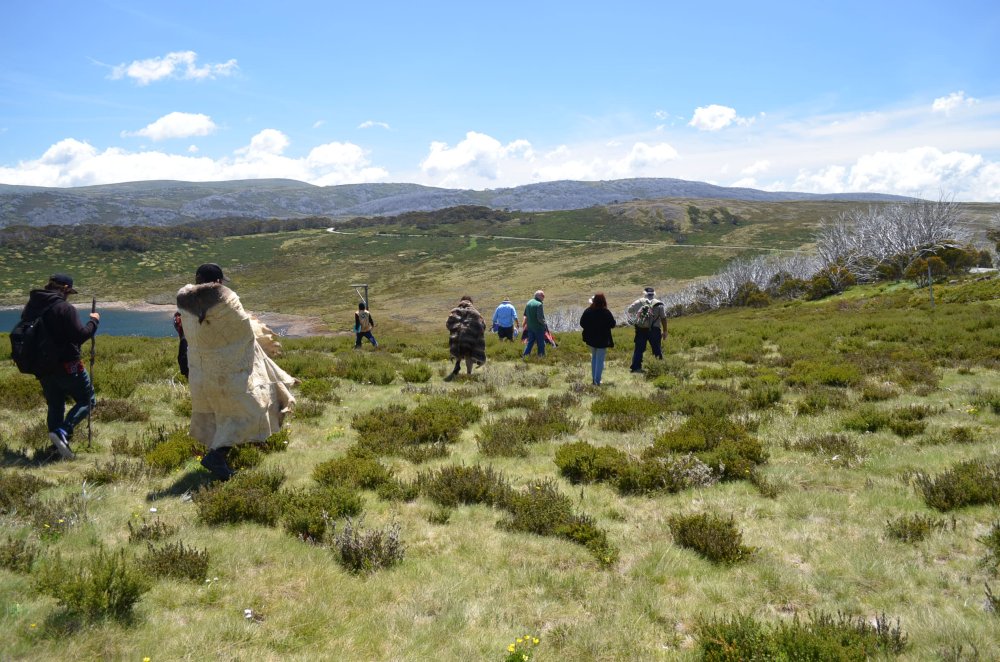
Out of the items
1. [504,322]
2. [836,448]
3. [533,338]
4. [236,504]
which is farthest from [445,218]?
[236,504]

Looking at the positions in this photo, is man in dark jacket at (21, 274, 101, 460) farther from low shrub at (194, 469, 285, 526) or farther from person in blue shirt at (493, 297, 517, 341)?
person in blue shirt at (493, 297, 517, 341)

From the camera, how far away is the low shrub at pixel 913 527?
459cm

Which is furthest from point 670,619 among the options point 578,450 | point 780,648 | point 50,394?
point 50,394

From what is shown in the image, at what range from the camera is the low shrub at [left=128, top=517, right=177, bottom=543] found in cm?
452

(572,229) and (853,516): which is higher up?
(572,229)

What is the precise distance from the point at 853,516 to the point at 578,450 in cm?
289

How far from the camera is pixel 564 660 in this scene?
3.32 metres

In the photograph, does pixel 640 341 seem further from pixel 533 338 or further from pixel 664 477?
pixel 664 477

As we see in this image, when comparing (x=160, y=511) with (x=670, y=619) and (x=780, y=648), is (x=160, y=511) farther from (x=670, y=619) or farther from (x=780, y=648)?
(x=780, y=648)

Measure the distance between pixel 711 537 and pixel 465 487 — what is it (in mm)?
2481

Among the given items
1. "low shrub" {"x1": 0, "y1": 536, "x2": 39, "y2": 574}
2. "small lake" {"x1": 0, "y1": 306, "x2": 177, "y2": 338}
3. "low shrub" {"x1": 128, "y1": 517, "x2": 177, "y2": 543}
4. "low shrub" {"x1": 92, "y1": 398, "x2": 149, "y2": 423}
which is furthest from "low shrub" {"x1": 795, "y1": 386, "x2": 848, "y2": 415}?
"small lake" {"x1": 0, "y1": 306, "x2": 177, "y2": 338}

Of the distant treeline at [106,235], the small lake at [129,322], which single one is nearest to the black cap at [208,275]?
the small lake at [129,322]

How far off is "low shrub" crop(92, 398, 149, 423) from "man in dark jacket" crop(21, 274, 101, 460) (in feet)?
5.87

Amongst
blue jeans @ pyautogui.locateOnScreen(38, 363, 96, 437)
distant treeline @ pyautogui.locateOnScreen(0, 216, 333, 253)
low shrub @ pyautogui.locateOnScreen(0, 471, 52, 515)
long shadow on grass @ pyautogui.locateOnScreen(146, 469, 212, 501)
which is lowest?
long shadow on grass @ pyautogui.locateOnScreen(146, 469, 212, 501)
